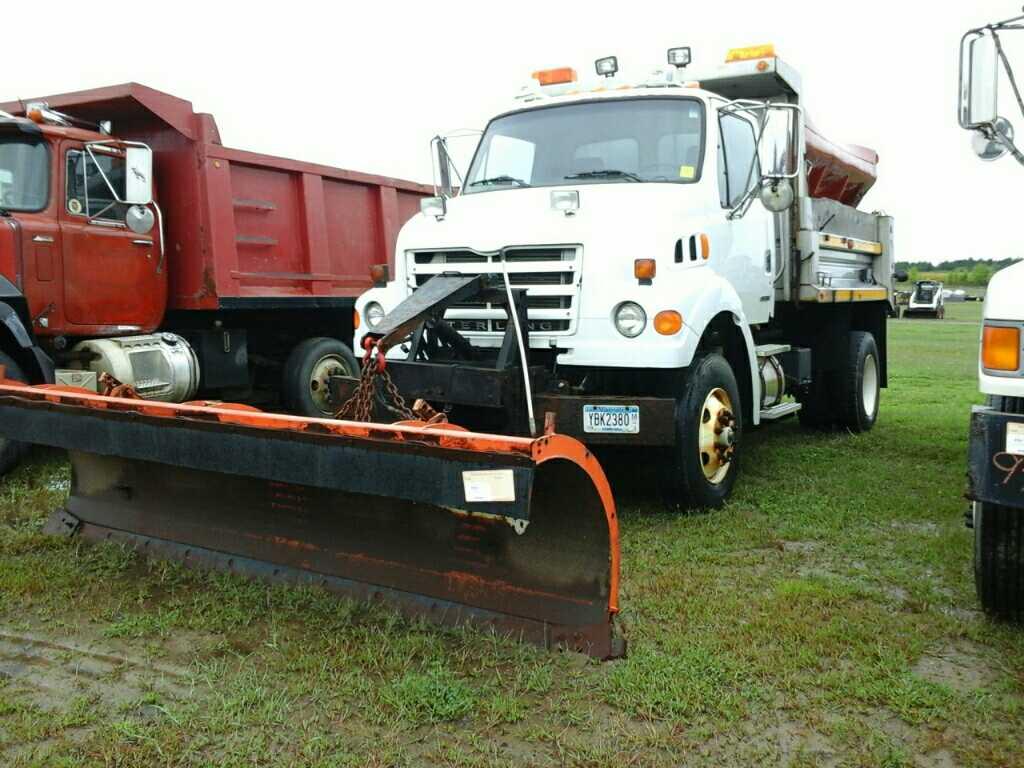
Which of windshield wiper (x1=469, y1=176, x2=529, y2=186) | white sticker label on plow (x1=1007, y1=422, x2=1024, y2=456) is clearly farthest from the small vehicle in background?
white sticker label on plow (x1=1007, y1=422, x2=1024, y2=456)

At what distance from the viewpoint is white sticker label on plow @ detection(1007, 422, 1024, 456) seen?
3236 millimetres

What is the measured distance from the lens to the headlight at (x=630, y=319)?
5.25 m

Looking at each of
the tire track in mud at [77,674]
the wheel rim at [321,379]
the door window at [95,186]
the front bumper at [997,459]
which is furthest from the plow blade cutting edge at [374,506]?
the wheel rim at [321,379]

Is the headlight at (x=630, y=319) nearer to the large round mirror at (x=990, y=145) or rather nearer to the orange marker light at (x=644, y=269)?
the orange marker light at (x=644, y=269)

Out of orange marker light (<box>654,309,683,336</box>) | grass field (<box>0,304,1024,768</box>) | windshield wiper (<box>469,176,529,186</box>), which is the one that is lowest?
grass field (<box>0,304,1024,768</box>)

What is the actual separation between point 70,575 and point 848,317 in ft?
23.7

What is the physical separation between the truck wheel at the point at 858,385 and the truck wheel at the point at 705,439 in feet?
10.5

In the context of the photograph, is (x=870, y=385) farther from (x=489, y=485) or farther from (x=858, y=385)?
(x=489, y=485)

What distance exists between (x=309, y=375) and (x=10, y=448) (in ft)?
11.0

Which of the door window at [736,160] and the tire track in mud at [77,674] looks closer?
the tire track in mud at [77,674]

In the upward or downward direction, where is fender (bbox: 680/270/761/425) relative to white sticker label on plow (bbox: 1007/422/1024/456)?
upward

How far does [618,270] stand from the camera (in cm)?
534

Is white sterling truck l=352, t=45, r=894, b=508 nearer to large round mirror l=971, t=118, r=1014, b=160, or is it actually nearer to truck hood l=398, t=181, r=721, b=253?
truck hood l=398, t=181, r=721, b=253

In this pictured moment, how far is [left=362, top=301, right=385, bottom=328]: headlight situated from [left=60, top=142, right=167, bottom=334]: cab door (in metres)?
2.91
